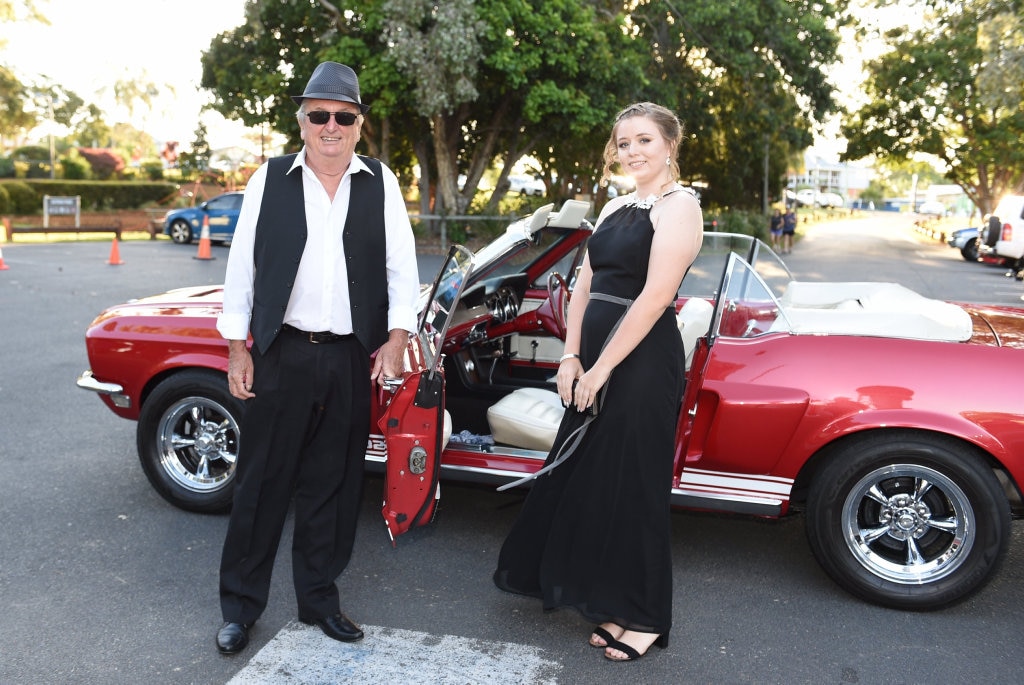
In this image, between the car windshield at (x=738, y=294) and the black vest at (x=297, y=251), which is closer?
the black vest at (x=297, y=251)

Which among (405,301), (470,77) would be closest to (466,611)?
(405,301)

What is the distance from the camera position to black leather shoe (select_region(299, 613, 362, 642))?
11.1 ft

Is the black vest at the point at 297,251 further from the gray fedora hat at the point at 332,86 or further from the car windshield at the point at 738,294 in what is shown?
the car windshield at the point at 738,294

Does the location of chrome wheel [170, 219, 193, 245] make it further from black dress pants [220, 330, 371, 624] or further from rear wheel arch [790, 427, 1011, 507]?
rear wheel arch [790, 427, 1011, 507]

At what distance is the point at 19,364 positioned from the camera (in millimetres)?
8148

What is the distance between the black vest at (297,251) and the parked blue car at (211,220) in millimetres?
20648

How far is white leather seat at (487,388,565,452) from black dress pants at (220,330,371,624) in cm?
92

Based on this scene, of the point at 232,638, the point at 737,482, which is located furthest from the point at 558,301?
the point at 232,638

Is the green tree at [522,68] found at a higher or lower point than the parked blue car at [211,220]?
higher

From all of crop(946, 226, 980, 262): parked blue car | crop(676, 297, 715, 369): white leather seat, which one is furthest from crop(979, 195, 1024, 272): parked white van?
crop(676, 297, 715, 369): white leather seat

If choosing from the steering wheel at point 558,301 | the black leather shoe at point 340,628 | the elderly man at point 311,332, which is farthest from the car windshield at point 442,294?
the black leather shoe at point 340,628

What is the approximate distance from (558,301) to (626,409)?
69.2 inches

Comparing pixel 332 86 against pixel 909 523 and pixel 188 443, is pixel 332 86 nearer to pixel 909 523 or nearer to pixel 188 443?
pixel 188 443

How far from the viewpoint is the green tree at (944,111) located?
107ft
